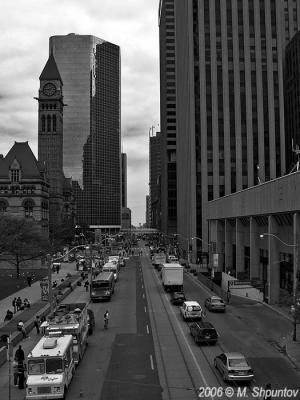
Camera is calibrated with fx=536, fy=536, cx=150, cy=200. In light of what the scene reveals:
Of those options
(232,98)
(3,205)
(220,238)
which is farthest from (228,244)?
(3,205)

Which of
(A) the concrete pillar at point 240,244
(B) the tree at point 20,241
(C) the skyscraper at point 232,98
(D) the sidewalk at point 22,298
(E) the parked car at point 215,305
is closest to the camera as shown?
(D) the sidewalk at point 22,298

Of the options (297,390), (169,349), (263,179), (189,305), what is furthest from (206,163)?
(297,390)

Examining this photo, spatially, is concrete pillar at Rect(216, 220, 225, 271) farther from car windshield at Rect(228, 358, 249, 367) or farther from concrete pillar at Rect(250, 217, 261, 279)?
car windshield at Rect(228, 358, 249, 367)

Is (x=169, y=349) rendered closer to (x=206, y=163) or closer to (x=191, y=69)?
(x=206, y=163)

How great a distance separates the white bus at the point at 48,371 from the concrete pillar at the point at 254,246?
45.4 meters

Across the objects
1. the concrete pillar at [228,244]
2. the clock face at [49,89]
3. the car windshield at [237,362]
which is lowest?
the car windshield at [237,362]

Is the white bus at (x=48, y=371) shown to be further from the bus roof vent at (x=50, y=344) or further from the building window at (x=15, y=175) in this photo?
the building window at (x=15, y=175)

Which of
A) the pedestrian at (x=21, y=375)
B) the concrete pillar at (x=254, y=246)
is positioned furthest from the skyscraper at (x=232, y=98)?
the pedestrian at (x=21, y=375)

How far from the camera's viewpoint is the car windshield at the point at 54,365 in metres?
23.2

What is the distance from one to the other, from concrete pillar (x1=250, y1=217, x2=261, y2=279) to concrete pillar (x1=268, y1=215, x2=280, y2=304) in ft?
32.5

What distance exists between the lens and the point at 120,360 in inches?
1186

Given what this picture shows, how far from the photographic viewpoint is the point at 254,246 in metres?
67.1

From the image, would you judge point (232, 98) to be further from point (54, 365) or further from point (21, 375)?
point (54, 365)

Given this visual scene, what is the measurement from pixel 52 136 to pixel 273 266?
476 ft
